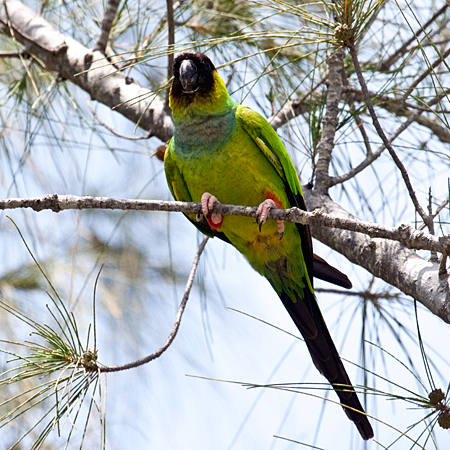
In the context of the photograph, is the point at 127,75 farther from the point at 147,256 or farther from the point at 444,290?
the point at 444,290

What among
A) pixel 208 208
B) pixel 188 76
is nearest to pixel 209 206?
pixel 208 208

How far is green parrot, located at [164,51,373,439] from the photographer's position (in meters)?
2.59

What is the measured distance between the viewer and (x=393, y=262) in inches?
85.5

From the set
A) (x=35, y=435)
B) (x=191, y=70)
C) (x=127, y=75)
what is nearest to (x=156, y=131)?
(x=127, y=75)

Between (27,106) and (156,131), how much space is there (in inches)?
42.6

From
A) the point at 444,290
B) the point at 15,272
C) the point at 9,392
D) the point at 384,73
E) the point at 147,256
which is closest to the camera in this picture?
the point at 444,290

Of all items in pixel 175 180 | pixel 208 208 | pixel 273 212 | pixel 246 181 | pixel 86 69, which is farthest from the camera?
pixel 86 69

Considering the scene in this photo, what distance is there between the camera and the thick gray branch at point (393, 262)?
6.06ft

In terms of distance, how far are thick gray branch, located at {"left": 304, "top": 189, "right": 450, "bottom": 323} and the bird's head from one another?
691 mm

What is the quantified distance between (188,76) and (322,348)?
1.58 m

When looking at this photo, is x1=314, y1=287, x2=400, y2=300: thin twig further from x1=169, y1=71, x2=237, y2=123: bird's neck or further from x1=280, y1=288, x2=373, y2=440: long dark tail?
x1=169, y1=71, x2=237, y2=123: bird's neck

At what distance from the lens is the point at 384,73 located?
10.4 feet

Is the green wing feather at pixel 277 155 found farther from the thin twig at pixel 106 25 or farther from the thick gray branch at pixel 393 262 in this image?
the thin twig at pixel 106 25

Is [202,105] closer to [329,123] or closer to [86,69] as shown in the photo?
[329,123]
